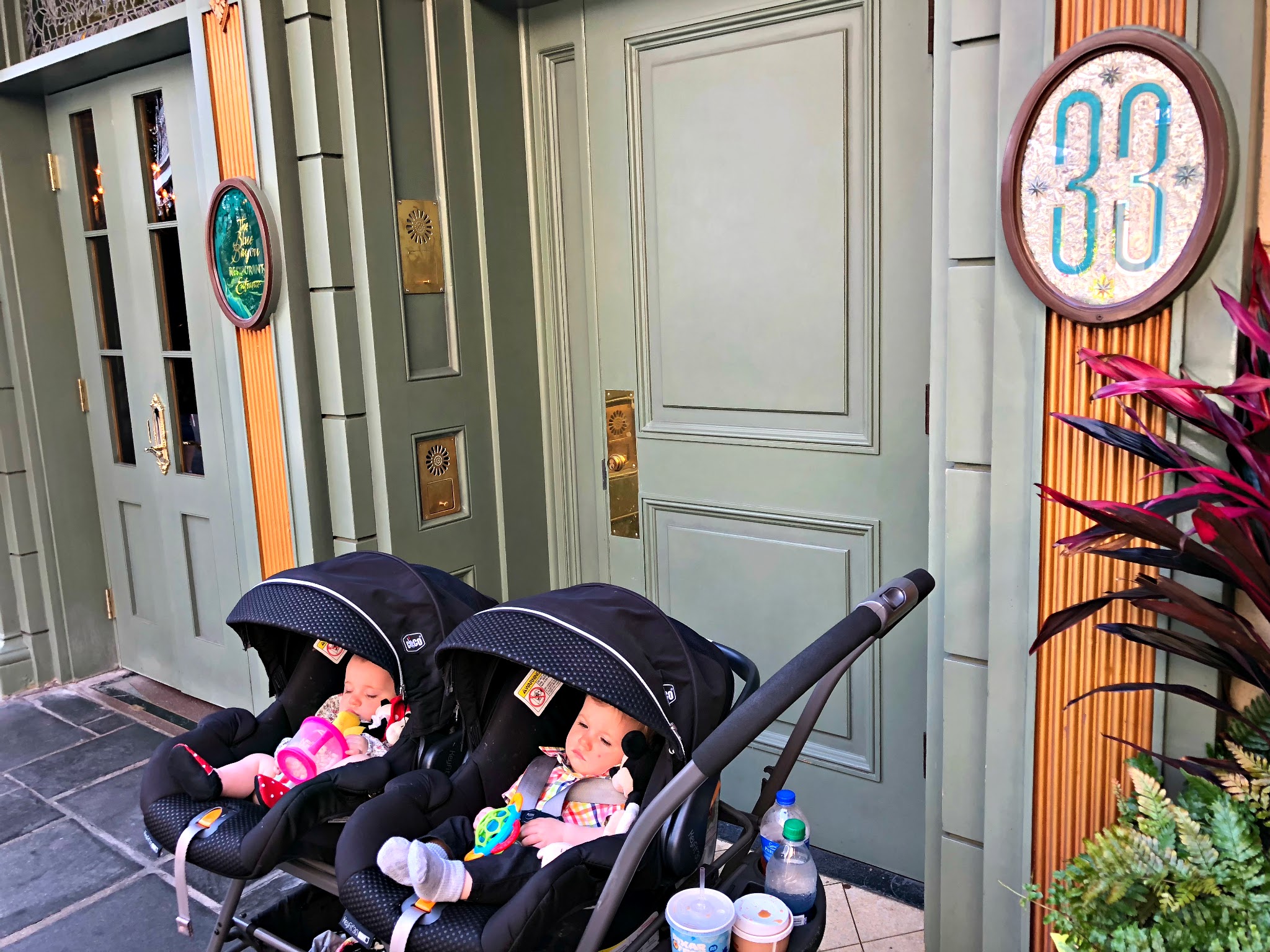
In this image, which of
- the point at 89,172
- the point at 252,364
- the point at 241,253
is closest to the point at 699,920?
the point at 252,364

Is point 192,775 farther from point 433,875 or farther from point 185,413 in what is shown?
point 185,413

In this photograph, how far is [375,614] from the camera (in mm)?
1926

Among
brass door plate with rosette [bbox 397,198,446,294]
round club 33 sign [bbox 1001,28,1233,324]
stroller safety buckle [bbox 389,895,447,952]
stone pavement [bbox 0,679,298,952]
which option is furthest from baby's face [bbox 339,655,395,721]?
round club 33 sign [bbox 1001,28,1233,324]

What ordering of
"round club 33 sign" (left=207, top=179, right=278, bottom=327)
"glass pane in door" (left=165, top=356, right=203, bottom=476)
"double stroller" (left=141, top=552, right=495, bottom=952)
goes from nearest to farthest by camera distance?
"double stroller" (left=141, top=552, right=495, bottom=952), "round club 33 sign" (left=207, top=179, right=278, bottom=327), "glass pane in door" (left=165, top=356, right=203, bottom=476)

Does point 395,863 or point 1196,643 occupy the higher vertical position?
point 1196,643

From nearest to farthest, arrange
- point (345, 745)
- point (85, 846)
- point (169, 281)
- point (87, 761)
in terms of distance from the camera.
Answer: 1. point (345, 745)
2. point (85, 846)
3. point (87, 761)
4. point (169, 281)

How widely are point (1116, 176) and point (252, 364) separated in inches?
89.9

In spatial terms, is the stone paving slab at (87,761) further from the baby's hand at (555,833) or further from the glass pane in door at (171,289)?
the baby's hand at (555,833)

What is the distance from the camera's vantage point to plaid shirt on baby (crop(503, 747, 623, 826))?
5.57ft

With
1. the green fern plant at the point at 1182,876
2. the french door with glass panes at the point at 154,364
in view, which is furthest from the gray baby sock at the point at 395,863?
the french door with glass panes at the point at 154,364

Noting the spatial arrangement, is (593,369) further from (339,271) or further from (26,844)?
(26,844)

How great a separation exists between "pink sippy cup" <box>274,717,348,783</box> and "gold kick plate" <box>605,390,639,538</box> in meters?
1.09

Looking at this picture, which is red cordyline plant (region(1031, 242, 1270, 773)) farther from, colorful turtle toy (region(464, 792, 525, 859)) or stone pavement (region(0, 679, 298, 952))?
stone pavement (region(0, 679, 298, 952))

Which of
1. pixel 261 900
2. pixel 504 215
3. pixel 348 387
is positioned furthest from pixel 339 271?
pixel 261 900
